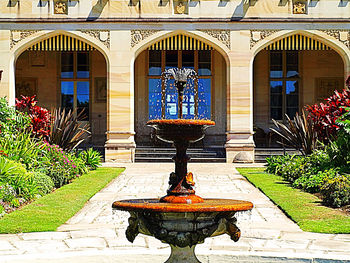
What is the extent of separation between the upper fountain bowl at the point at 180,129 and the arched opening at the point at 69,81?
16421 millimetres

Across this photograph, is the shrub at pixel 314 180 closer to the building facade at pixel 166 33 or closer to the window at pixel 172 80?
the building facade at pixel 166 33

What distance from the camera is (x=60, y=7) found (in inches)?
723

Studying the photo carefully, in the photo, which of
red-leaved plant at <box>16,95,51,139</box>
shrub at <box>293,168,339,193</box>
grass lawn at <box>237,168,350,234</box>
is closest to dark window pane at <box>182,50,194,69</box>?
red-leaved plant at <box>16,95,51,139</box>

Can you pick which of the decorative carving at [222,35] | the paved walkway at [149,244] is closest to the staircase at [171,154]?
the decorative carving at [222,35]

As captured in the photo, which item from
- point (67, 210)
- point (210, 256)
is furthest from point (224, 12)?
point (210, 256)

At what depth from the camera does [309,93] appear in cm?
2147

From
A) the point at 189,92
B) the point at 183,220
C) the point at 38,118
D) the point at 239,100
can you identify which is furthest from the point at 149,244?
the point at 189,92

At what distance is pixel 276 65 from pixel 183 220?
1766cm

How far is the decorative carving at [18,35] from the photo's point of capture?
18.4 metres

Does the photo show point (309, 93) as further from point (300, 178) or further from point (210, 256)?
point (210, 256)

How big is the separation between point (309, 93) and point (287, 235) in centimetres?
1552

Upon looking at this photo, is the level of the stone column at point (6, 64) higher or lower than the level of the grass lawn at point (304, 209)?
higher

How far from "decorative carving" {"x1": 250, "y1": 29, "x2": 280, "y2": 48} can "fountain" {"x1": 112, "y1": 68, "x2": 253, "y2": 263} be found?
13687 millimetres

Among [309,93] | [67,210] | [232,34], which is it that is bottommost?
[67,210]
